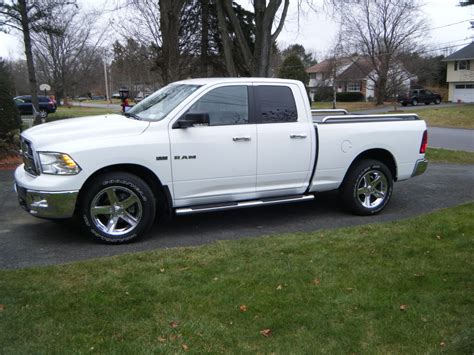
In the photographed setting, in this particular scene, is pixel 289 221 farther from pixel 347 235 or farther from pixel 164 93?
pixel 164 93

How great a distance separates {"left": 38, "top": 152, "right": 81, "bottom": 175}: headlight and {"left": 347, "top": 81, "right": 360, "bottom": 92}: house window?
64690mm

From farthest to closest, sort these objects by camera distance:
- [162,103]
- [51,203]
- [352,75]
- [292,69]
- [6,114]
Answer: [352,75], [292,69], [6,114], [162,103], [51,203]

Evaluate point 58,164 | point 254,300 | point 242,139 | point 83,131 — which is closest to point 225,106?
point 242,139

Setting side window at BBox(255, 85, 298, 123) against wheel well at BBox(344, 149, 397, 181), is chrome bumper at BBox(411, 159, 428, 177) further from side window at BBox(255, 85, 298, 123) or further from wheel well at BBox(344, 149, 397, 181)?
side window at BBox(255, 85, 298, 123)

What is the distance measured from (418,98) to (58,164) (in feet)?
166

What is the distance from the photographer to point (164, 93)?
21.6ft

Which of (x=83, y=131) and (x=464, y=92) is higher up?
(x=464, y=92)

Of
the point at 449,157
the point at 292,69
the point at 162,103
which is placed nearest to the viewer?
the point at 162,103

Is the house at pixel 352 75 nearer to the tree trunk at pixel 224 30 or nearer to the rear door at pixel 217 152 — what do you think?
the tree trunk at pixel 224 30

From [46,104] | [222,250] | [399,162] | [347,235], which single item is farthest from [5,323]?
[46,104]

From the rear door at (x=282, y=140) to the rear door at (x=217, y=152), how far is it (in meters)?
0.14

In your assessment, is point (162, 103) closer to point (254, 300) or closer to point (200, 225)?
Result: point (200, 225)

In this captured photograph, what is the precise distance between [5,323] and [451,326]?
3.27 meters

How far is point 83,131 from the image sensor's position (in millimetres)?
5445
